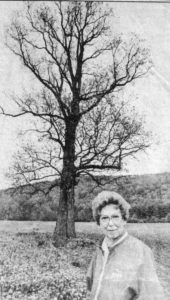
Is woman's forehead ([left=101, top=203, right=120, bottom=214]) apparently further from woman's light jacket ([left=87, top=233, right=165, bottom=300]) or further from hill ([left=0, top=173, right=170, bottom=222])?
hill ([left=0, top=173, right=170, bottom=222])

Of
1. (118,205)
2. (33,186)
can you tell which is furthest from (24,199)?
(118,205)

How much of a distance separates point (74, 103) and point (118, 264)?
5.52m

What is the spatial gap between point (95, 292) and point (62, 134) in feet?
18.5

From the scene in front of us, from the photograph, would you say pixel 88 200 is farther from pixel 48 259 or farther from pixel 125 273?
pixel 125 273

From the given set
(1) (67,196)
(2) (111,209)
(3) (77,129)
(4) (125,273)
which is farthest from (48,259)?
(4) (125,273)

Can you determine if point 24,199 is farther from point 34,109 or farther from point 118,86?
point 118,86

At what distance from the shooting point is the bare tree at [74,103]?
25.5 feet

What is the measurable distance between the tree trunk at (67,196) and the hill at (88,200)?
0.11 meters

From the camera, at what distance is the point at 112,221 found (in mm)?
2793

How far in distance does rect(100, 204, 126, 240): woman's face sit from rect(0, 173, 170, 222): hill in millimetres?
4889

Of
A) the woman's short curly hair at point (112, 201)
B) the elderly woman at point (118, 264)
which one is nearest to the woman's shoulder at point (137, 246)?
the elderly woman at point (118, 264)

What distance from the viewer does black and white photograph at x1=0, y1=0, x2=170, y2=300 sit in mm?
7078

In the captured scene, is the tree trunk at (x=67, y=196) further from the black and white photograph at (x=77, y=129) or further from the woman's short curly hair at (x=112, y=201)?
the woman's short curly hair at (x=112, y=201)

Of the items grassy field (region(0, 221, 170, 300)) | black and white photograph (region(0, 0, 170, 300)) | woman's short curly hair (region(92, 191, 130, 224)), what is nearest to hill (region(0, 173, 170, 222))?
black and white photograph (region(0, 0, 170, 300))
